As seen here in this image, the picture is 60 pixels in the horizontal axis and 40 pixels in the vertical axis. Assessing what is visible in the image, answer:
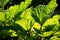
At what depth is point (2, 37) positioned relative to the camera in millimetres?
726

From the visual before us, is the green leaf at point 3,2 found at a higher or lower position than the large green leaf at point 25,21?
higher

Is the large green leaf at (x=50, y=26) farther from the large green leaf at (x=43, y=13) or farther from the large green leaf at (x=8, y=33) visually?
the large green leaf at (x=8, y=33)

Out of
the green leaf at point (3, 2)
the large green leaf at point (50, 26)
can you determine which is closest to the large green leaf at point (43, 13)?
the large green leaf at point (50, 26)

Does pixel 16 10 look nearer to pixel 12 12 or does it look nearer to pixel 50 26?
pixel 12 12

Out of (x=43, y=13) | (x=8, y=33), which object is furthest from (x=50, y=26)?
(x=8, y=33)

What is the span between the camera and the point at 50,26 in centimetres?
64

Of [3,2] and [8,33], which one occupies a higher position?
[3,2]

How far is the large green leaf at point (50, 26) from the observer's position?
0.63 meters

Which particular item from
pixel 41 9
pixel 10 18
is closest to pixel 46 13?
pixel 41 9

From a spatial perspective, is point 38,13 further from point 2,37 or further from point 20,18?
point 2,37

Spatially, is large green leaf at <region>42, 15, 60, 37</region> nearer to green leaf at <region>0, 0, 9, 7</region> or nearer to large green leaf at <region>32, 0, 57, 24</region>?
large green leaf at <region>32, 0, 57, 24</region>

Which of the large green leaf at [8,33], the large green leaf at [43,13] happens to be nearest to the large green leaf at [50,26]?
the large green leaf at [43,13]

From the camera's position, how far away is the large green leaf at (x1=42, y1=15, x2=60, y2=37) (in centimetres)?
63

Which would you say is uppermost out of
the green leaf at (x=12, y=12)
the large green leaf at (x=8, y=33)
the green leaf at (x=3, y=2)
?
the green leaf at (x=3, y=2)
